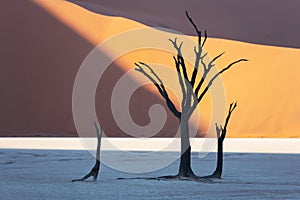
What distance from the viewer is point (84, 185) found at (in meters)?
12.3

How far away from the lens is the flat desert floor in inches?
425

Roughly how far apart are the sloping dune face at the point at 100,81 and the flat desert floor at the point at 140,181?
62.3 ft

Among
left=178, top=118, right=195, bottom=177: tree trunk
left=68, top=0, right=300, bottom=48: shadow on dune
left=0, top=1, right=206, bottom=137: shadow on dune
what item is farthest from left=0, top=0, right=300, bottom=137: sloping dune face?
left=178, top=118, right=195, bottom=177: tree trunk

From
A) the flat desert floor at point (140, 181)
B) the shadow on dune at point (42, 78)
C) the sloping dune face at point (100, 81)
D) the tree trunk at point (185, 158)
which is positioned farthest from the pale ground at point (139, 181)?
the sloping dune face at point (100, 81)

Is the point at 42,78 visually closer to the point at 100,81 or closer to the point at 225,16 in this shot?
the point at 100,81

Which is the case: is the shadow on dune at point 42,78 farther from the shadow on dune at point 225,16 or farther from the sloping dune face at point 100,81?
the shadow on dune at point 225,16

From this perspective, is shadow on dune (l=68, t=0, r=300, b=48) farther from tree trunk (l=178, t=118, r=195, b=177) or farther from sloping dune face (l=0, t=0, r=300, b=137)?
tree trunk (l=178, t=118, r=195, b=177)

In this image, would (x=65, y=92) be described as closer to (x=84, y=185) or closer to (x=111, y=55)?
(x=111, y=55)

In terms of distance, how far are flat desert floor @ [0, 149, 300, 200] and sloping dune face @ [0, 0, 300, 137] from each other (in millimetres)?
Answer: 18974

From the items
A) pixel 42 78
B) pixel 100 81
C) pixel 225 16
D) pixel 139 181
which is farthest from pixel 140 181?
pixel 225 16

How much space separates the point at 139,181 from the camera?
44.0 feet

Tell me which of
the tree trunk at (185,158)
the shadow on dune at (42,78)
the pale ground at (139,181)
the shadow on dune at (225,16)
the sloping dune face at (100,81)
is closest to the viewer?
the pale ground at (139,181)

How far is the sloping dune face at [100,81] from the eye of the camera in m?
39.6

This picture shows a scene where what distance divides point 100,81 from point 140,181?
29.9 m
